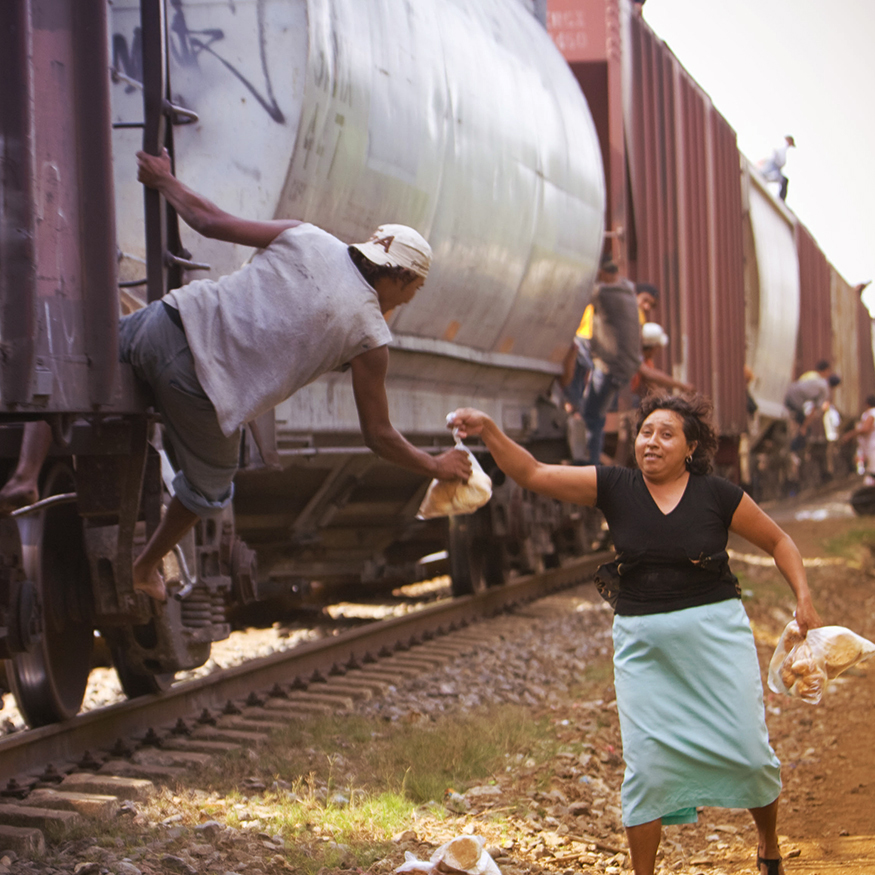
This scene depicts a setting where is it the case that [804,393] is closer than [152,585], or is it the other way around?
[152,585]

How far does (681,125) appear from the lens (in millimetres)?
12688

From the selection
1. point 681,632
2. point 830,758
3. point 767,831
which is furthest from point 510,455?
point 830,758

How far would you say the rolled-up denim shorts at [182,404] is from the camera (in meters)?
3.36

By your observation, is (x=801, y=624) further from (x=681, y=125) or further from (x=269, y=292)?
(x=681, y=125)

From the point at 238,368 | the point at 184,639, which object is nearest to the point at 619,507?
the point at 238,368

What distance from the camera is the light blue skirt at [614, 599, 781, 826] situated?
2.96 metres

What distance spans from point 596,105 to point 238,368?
8.16 metres

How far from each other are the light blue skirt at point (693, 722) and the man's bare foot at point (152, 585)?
1763mm

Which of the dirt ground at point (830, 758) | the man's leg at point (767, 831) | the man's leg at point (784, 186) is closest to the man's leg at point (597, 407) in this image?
the dirt ground at point (830, 758)

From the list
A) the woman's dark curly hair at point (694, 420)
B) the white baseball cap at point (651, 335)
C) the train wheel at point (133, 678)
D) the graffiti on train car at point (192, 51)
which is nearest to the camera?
the woman's dark curly hair at point (694, 420)

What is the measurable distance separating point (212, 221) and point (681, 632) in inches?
69.9

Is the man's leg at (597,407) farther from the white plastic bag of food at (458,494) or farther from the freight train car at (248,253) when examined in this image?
the white plastic bag of food at (458,494)

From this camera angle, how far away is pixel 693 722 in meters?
2.98

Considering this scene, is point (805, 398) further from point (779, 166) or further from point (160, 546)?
point (160, 546)
